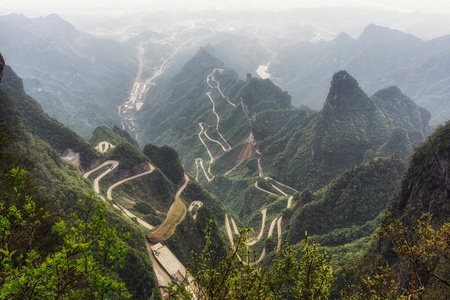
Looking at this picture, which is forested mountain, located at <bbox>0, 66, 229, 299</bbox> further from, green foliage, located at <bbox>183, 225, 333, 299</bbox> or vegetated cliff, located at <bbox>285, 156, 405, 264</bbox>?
green foliage, located at <bbox>183, 225, 333, 299</bbox>

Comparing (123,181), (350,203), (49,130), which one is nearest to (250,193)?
(350,203)

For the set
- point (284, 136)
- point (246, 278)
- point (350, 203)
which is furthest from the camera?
point (284, 136)

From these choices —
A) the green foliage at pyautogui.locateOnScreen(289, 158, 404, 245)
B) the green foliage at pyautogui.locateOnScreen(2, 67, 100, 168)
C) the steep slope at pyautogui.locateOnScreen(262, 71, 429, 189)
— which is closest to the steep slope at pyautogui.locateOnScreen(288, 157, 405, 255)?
the green foliage at pyautogui.locateOnScreen(289, 158, 404, 245)

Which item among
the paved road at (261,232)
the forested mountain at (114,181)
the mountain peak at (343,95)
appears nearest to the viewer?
the forested mountain at (114,181)

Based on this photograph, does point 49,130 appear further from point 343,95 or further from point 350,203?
point 343,95

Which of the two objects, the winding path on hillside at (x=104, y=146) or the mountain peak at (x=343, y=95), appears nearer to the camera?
the winding path on hillside at (x=104, y=146)

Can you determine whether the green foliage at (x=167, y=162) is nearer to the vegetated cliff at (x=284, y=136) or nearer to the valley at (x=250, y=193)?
the valley at (x=250, y=193)

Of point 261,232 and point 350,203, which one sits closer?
point 350,203

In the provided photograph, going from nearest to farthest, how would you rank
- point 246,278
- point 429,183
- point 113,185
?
1. point 246,278
2. point 429,183
3. point 113,185

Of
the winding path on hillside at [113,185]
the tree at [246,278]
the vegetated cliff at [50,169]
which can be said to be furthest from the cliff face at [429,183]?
the winding path on hillside at [113,185]

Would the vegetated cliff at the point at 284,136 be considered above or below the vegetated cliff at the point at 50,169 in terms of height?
below

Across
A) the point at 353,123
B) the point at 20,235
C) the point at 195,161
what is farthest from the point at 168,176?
the point at 353,123

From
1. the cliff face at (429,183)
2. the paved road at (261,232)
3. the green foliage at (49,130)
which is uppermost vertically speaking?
the cliff face at (429,183)
